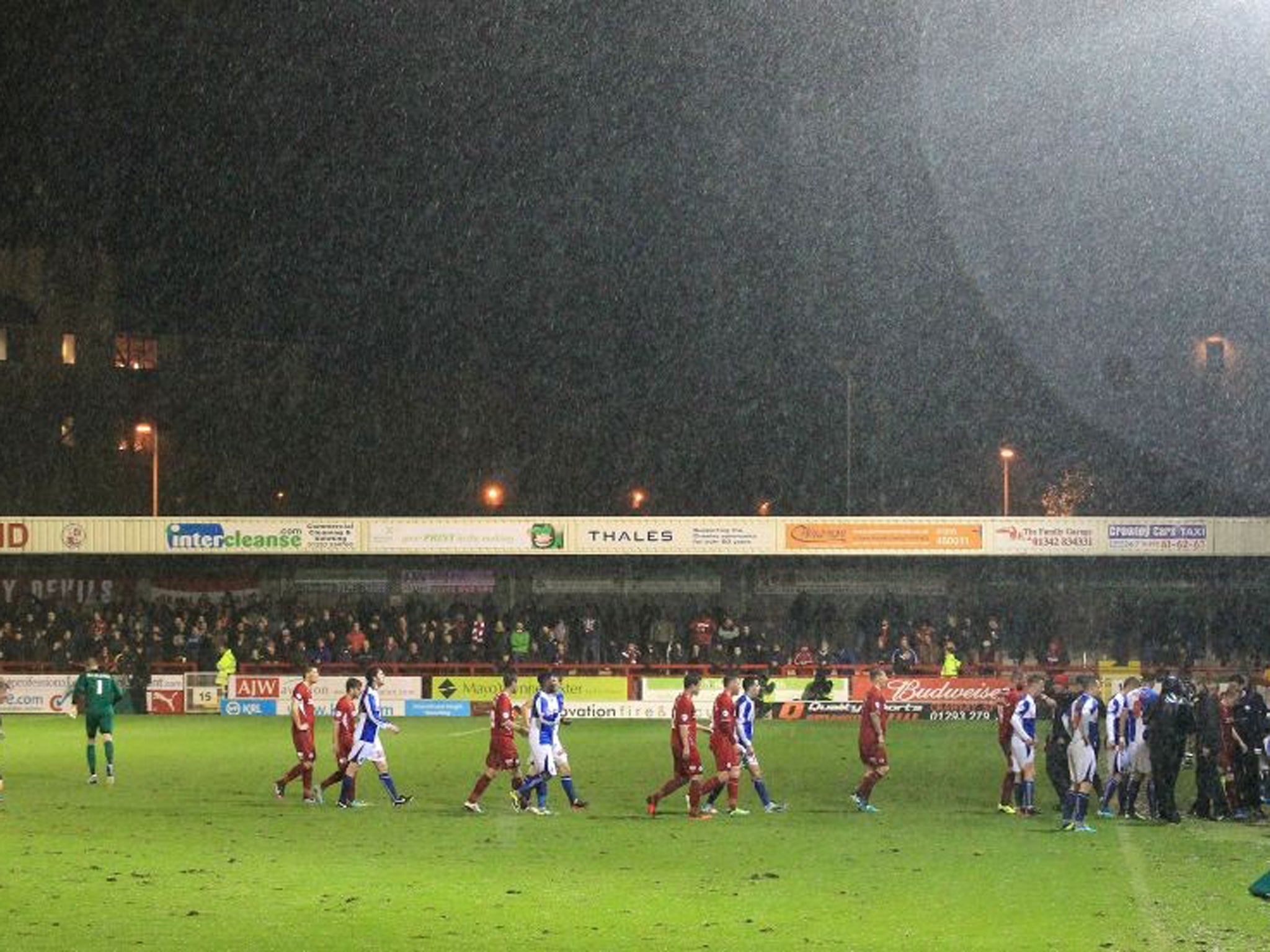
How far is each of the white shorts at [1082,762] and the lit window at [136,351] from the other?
2684 inches

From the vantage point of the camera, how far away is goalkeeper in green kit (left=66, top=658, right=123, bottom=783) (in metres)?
25.5

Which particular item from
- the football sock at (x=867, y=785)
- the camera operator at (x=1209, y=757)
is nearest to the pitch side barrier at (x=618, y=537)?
the camera operator at (x=1209, y=757)

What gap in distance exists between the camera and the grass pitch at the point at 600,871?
1314 centimetres

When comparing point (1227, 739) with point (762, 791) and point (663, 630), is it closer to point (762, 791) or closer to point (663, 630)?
point (762, 791)

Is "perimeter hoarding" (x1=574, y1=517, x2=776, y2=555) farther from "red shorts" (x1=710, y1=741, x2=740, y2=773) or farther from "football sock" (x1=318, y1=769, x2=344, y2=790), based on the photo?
"red shorts" (x1=710, y1=741, x2=740, y2=773)

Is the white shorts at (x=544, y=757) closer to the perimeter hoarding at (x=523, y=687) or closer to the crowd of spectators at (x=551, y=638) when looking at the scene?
the perimeter hoarding at (x=523, y=687)

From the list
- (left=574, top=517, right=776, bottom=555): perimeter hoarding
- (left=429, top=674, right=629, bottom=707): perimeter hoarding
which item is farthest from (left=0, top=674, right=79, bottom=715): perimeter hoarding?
(left=574, top=517, right=776, bottom=555): perimeter hoarding

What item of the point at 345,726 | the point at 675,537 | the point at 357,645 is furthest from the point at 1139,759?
the point at 357,645

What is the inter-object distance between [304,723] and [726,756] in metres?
6.21

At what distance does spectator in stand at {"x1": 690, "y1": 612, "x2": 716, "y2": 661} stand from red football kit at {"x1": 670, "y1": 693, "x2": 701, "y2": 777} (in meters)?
23.8

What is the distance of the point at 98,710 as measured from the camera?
84.6 feet

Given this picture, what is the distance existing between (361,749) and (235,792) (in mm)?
3285

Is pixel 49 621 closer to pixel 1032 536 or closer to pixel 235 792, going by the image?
pixel 235 792

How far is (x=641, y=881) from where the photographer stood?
624 inches
